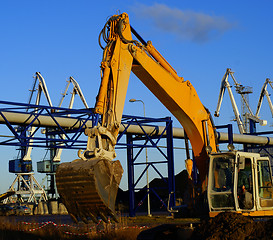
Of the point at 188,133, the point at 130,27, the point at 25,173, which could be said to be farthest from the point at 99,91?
the point at 25,173

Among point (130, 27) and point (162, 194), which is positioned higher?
point (130, 27)

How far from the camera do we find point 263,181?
51.5 ft

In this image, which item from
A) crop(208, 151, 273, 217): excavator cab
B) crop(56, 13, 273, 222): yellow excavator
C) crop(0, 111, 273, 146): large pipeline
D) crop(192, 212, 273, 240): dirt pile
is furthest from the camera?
crop(0, 111, 273, 146): large pipeline

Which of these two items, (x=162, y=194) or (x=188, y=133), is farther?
(x=162, y=194)

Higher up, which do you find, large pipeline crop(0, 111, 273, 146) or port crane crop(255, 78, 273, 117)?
port crane crop(255, 78, 273, 117)

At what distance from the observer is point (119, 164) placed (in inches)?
526

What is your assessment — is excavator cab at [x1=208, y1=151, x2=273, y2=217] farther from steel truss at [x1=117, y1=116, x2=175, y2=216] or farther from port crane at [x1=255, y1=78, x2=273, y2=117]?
port crane at [x1=255, y1=78, x2=273, y2=117]

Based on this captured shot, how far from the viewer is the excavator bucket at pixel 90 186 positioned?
1256cm

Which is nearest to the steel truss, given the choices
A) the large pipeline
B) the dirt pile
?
the large pipeline

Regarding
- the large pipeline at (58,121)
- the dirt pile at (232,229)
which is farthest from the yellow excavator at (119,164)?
the large pipeline at (58,121)

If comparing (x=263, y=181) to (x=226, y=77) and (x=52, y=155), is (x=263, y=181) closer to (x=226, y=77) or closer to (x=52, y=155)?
(x=226, y=77)

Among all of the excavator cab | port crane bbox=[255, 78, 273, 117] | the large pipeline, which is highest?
port crane bbox=[255, 78, 273, 117]

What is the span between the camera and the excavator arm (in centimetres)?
1275

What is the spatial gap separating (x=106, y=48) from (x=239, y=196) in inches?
230
